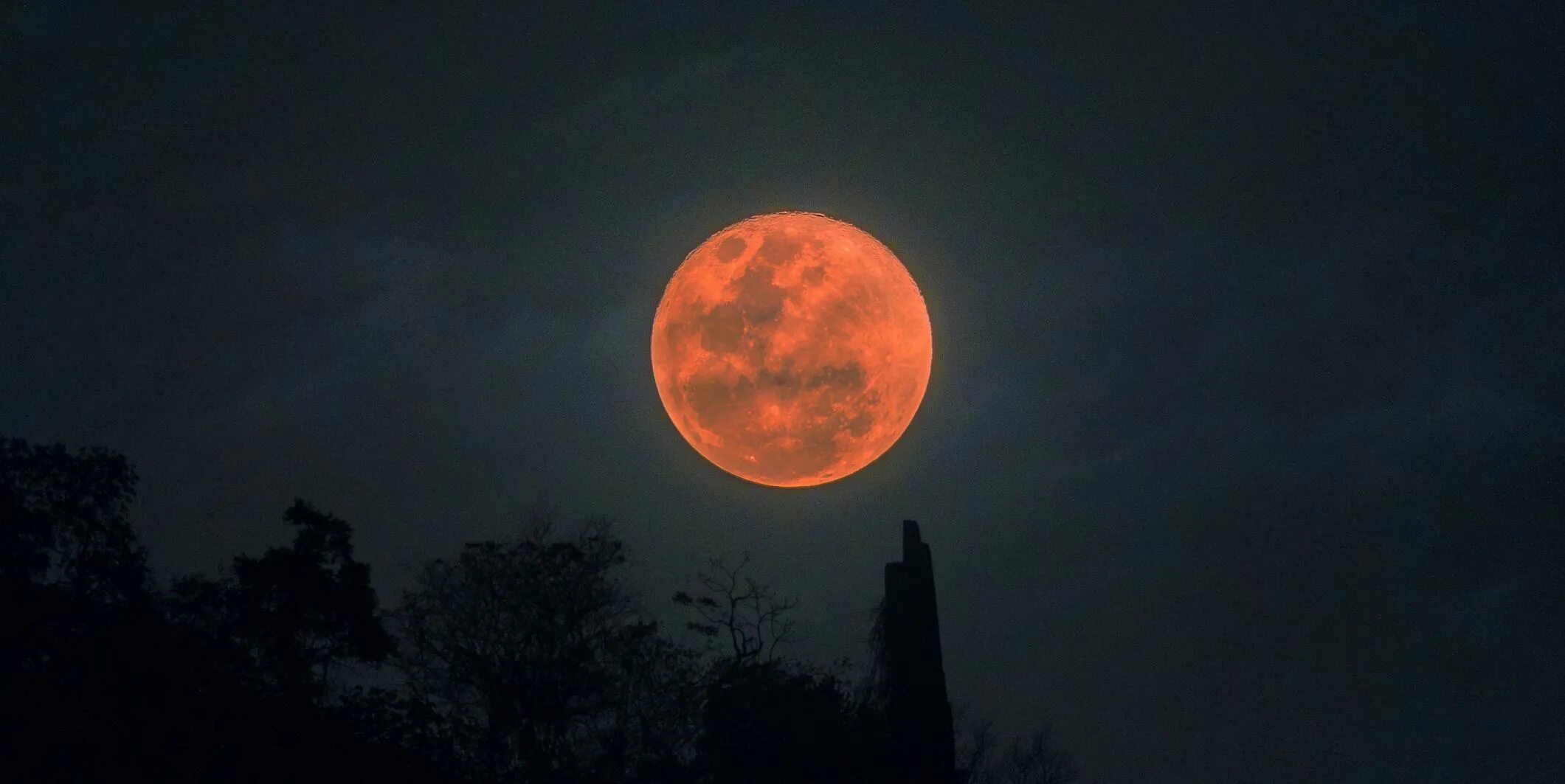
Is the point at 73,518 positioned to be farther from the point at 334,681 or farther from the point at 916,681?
the point at 916,681

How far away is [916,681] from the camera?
63.9 ft

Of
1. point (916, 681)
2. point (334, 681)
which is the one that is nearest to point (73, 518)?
point (334, 681)

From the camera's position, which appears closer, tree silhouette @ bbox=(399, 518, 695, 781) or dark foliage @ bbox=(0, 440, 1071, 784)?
dark foliage @ bbox=(0, 440, 1071, 784)

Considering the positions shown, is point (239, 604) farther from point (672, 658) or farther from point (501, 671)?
point (672, 658)

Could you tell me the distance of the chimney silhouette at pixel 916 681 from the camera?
755 inches

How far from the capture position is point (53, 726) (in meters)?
12.9

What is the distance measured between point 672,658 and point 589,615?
2591mm

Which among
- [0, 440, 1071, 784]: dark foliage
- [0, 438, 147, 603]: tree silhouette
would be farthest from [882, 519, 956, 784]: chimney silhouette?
[0, 438, 147, 603]: tree silhouette

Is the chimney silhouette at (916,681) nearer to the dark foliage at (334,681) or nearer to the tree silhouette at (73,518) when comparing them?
the dark foliage at (334,681)

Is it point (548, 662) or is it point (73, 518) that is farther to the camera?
point (548, 662)

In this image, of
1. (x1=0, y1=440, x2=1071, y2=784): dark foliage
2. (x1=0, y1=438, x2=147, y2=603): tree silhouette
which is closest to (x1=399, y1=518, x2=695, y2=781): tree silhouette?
(x1=0, y1=440, x2=1071, y2=784): dark foliage

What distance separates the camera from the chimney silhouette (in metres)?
19.2

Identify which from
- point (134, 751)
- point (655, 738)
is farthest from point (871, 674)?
point (134, 751)

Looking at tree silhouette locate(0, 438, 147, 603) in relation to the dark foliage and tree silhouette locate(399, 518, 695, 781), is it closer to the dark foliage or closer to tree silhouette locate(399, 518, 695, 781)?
the dark foliage
